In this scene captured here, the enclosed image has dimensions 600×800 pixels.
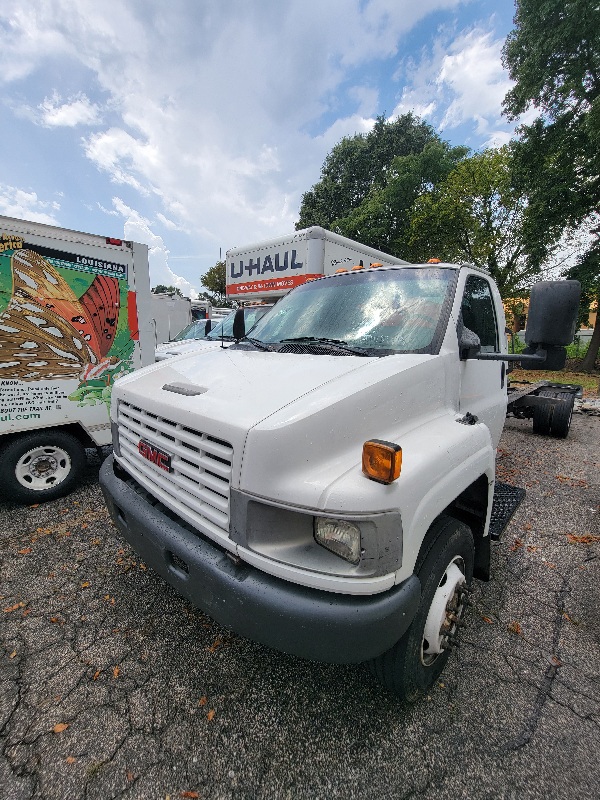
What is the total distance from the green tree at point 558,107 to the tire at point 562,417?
40.6ft

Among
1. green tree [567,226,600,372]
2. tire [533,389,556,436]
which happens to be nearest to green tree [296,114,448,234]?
green tree [567,226,600,372]

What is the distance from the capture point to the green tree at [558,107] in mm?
14383

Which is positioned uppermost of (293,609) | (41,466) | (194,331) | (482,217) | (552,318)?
(482,217)

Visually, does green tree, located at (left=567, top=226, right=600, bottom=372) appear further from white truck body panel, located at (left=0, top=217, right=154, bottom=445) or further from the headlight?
the headlight

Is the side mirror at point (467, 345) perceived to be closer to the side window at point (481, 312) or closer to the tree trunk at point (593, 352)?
the side window at point (481, 312)

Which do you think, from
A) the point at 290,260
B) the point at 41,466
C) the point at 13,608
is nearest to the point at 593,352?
the point at 290,260

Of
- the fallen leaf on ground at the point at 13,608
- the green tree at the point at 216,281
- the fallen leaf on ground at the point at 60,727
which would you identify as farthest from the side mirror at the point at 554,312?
the green tree at the point at 216,281

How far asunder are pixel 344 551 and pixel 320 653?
1.37 ft

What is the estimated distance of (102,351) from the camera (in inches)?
175

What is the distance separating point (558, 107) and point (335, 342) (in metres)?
21.0

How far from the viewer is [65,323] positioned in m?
4.12

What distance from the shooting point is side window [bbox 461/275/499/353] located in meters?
2.78

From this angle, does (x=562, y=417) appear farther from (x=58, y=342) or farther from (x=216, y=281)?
(x=216, y=281)

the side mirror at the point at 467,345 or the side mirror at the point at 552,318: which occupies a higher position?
the side mirror at the point at 552,318
